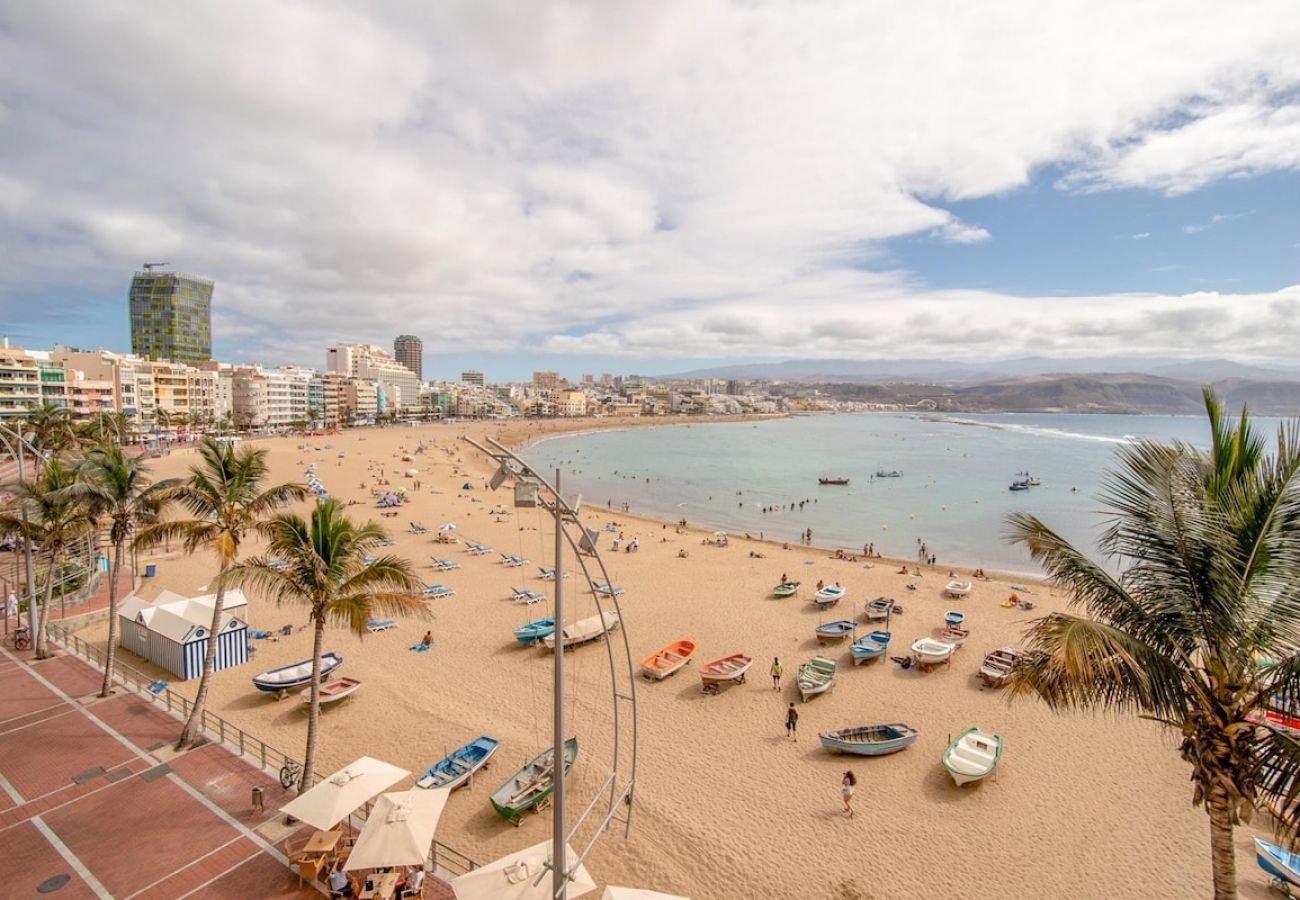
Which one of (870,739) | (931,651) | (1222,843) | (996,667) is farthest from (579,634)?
(1222,843)

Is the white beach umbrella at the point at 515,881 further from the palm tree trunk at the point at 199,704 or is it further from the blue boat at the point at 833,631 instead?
the blue boat at the point at 833,631

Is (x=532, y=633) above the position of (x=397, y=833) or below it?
below

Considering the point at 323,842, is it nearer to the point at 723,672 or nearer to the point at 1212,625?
the point at 723,672

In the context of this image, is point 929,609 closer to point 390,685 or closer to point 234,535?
point 390,685

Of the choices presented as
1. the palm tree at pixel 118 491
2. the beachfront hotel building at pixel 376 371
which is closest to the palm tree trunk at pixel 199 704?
the palm tree at pixel 118 491

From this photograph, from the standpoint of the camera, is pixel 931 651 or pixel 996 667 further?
pixel 931 651

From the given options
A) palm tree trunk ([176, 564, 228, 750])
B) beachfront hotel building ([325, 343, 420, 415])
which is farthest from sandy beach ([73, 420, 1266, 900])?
beachfront hotel building ([325, 343, 420, 415])

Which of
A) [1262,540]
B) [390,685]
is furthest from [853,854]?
[390,685]
